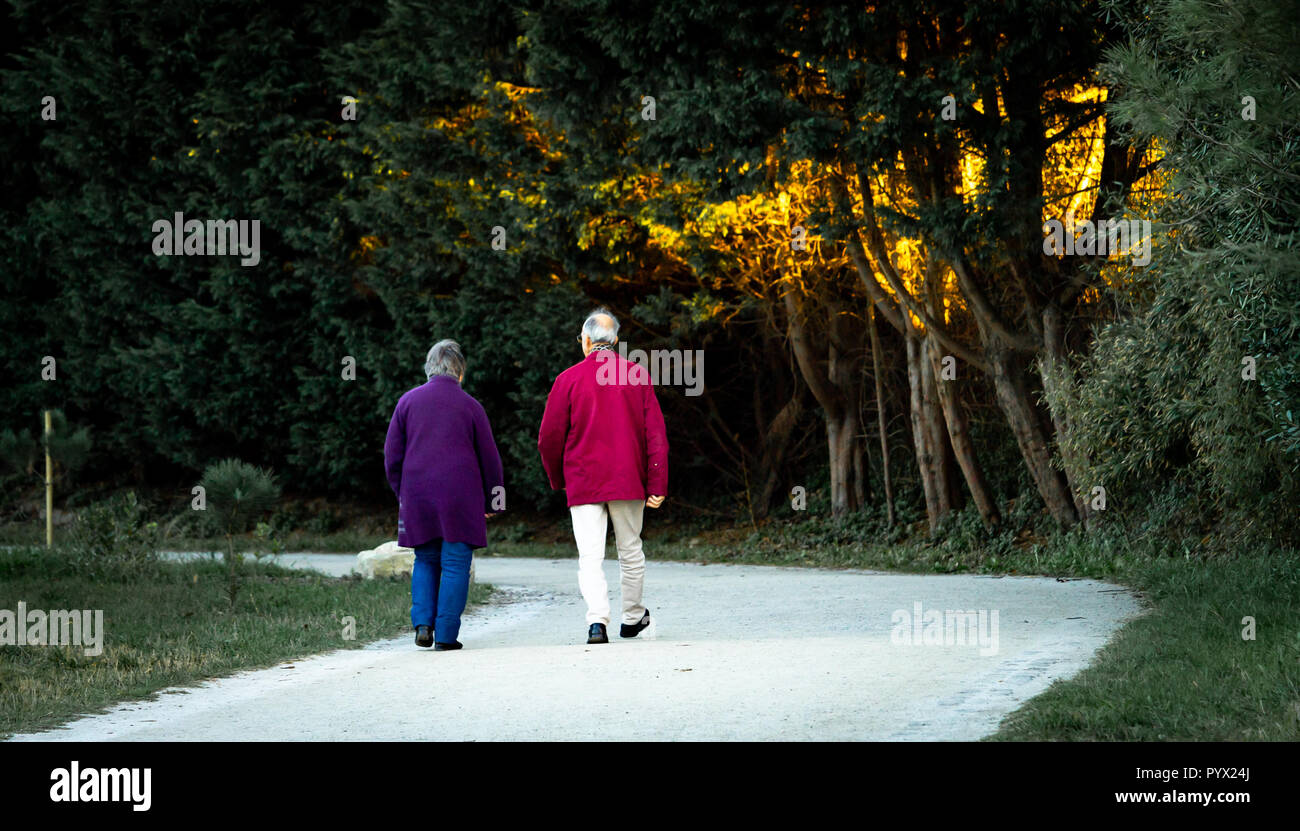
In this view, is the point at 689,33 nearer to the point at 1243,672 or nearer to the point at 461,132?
the point at 461,132

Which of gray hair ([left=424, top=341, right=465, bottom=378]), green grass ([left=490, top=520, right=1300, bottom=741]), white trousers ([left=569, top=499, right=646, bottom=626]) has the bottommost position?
green grass ([left=490, top=520, right=1300, bottom=741])

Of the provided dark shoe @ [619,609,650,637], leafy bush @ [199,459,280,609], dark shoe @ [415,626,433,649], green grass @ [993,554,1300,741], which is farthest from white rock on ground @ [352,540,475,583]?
green grass @ [993,554,1300,741]

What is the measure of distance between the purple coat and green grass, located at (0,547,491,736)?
1250mm

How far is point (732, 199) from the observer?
16.0 meters

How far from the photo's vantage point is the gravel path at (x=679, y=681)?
22.0 feet

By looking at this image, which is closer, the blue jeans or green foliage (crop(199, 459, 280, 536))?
the blue jeans

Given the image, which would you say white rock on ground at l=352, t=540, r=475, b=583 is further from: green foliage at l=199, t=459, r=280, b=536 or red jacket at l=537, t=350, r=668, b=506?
red jacket at l=537, t=350, r=668, b=506

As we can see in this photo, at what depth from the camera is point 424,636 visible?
386 inches

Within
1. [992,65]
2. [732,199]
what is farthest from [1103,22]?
[732,199]

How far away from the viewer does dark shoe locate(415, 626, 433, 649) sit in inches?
384

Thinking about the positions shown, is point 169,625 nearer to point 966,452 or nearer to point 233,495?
point 233,495

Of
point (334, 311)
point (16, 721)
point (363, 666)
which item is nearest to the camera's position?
point (16, 721)

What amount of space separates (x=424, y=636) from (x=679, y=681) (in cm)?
248
